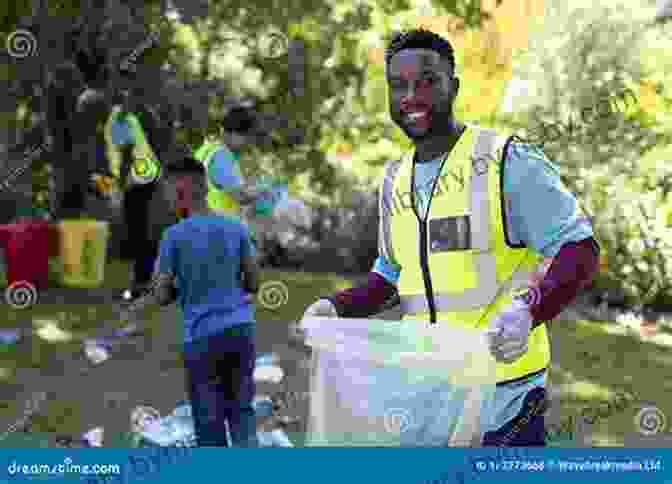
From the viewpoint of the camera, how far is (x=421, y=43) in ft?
6.21

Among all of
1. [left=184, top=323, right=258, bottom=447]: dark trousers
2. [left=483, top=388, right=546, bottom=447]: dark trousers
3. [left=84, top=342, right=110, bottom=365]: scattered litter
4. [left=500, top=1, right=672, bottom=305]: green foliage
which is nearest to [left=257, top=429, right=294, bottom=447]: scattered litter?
[left=184, top=323, right=258, bottom=447]: dark trousers

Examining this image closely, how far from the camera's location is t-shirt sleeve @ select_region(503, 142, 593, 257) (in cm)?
180

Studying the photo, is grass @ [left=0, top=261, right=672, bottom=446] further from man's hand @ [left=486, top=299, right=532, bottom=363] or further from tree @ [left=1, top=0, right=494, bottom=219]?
man's hand @ [left=486, top=299, right=532, bottom=363]

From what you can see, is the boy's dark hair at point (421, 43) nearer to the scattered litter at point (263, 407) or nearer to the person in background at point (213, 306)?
the person in background at point (213, 306)

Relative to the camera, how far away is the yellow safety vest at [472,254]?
186 cm

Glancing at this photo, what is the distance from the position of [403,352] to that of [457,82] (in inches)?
21.2

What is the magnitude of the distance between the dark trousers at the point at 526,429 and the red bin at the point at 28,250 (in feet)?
24.4

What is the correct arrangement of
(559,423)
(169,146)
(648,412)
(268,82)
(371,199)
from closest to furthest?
(648,412) < (559,423) < (169,146) < (268,82) < (371,199)

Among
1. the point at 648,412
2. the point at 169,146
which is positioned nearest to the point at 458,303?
the point at 648,412

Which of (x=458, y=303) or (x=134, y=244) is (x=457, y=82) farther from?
(x=134, y=244)

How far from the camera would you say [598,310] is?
322 inches

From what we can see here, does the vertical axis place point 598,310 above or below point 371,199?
below

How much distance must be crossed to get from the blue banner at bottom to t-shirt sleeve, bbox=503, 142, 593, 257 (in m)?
0.35

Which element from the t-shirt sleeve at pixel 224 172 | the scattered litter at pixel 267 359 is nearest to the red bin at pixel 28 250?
the scattered litter at pixel 267 359
